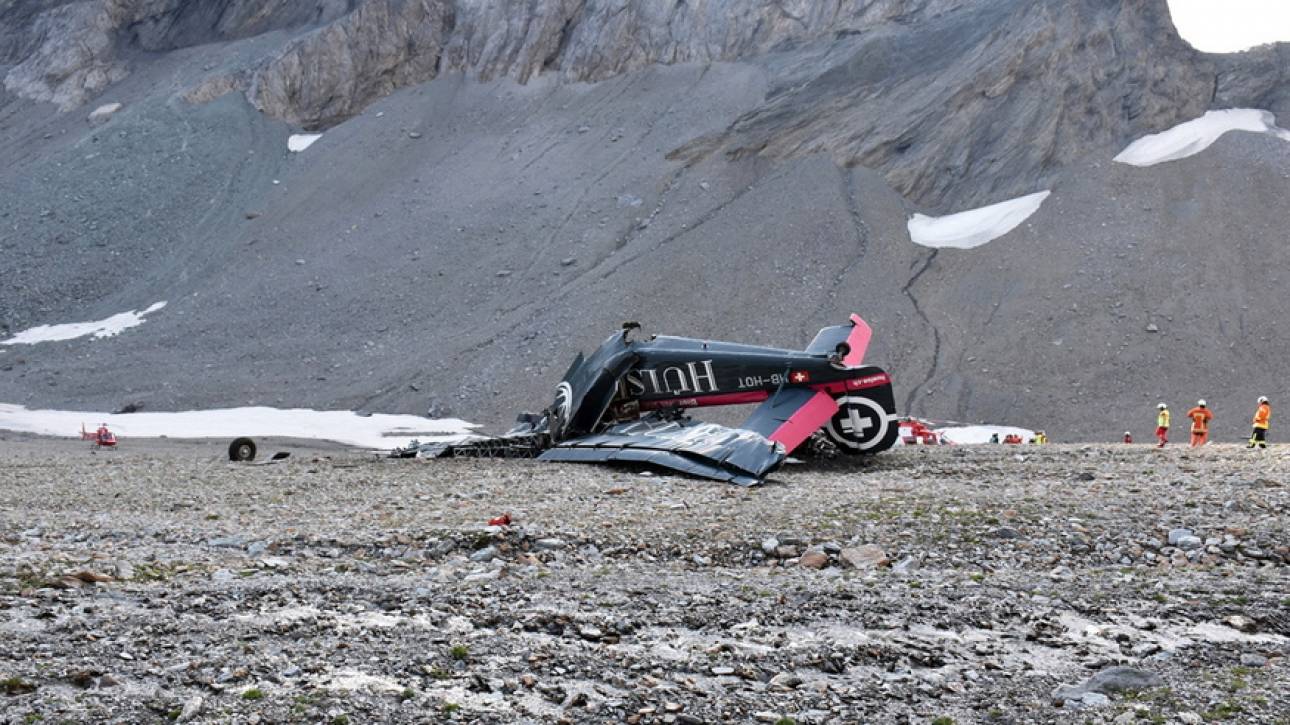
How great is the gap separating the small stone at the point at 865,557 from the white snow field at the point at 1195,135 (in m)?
57.3

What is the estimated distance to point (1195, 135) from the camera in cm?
6519

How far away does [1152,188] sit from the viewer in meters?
61.2

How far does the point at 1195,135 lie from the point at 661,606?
211ft

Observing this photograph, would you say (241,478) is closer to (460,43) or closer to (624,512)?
(624,512)

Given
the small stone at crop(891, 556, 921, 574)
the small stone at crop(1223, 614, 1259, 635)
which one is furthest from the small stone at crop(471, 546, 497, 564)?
the small stone at crop(1223, 614, 1259, 635)

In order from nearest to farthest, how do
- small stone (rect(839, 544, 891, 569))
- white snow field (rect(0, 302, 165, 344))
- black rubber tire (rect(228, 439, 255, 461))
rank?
small stone (rect(839, 544, 891, 569))
black rubber tire (rect(228, 439, 255, 461))
white snow field (rect(0, 302, 165, 344))

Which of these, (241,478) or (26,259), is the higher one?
(26,259)

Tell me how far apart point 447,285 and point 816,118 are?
23716mm

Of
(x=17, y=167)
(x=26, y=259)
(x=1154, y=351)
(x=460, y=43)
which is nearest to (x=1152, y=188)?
(x=1154, y=351)

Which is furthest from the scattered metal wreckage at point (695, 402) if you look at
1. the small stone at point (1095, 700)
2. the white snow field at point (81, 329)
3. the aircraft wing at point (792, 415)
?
the white snow field at point (81, 329)

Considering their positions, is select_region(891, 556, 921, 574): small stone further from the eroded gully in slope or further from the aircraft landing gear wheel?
the eroded gully in slope

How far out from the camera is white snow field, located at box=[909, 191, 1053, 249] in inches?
2443

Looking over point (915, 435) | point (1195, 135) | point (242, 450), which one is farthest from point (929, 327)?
point (242, 450)

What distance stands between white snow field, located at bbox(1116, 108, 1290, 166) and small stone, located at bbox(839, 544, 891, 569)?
5730cm
